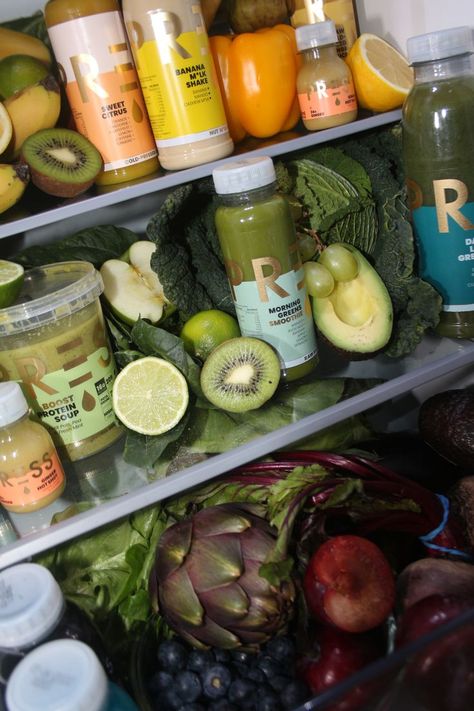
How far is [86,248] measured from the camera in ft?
3.73

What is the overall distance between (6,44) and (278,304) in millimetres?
567

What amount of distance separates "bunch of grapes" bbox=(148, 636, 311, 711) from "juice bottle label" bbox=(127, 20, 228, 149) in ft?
2.42

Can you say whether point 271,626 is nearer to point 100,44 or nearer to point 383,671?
point 383,671

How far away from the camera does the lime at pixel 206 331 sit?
108cm

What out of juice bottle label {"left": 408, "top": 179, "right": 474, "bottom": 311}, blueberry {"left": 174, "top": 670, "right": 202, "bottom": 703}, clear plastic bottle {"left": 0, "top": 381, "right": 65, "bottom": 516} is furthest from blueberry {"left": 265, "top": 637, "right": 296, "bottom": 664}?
juice bottle label {"left": 408, "top": 179, "right": 474, "bottom": 311}

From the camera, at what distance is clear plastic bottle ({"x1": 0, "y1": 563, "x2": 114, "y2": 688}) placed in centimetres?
76

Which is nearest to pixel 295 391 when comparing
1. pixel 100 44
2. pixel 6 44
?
pixel 100 44

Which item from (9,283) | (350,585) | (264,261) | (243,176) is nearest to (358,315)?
(264,261)

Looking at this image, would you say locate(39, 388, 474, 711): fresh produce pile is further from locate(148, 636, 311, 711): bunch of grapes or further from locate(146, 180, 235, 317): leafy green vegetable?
locate(146, 180, 235, 317): leafy green vegetable

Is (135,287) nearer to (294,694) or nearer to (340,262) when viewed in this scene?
(340,262)

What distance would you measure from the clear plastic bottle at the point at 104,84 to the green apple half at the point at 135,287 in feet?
0.54

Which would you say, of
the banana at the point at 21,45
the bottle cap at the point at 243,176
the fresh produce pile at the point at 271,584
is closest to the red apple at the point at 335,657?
the fresh produce pile at the point at 271,584

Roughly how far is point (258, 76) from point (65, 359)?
1.73ft

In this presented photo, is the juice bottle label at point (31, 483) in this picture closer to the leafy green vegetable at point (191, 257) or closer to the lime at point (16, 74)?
the leafy green vegetable at point (191, 257)
